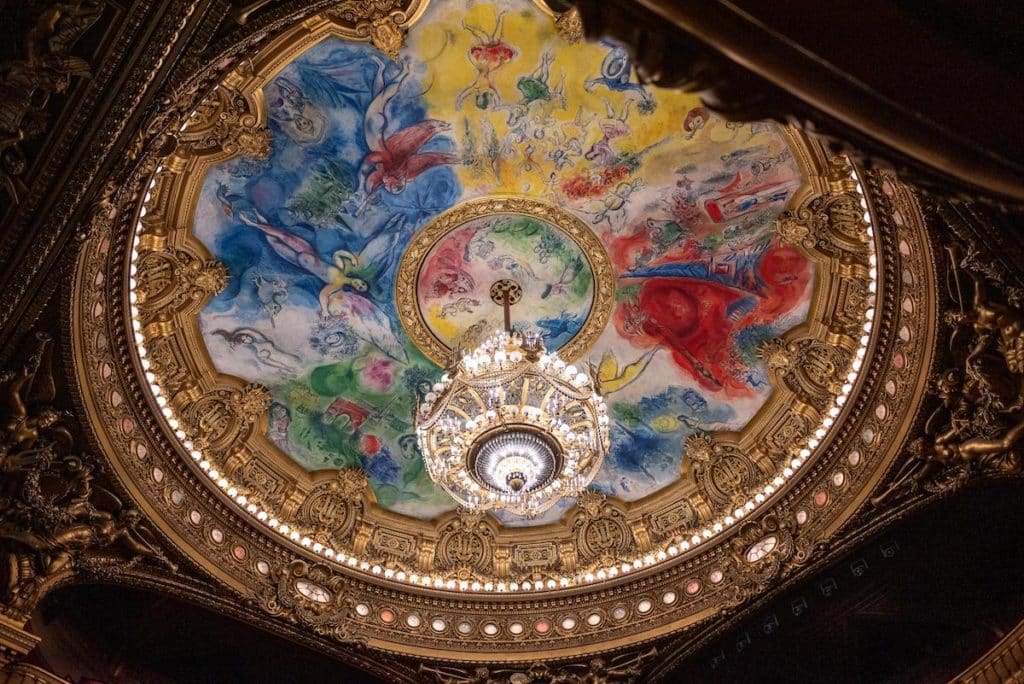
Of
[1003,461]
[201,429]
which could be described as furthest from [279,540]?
[1003,461]

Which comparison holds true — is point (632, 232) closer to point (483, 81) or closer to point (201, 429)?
point (483, 81)

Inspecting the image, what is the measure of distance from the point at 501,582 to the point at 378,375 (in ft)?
11.2

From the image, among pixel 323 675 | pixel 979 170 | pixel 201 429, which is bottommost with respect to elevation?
pixel 979 170

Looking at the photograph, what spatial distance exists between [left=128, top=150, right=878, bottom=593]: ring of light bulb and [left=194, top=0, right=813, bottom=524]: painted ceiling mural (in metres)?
0.99

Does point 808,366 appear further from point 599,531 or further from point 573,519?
point 573,519

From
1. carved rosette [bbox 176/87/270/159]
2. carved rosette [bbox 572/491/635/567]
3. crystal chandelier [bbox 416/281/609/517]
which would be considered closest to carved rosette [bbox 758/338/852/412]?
crystal chandelier [bbox 416/281/609/517]

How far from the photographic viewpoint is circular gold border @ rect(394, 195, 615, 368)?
11852 millimetres

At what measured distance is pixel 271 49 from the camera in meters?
9.50

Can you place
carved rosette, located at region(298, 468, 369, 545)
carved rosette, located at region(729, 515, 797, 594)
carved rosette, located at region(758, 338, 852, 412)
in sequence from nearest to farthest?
1. carved rosette, located at region(729, 515, 797, 594)
2. carved rosette, located at region(758, 338, 852, 412)
3. carved rosette, located at region(298, 468, 369, 545)

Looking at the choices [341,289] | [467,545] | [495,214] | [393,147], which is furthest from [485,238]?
[467,545]

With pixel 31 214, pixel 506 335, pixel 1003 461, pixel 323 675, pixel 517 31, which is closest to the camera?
pixel 31 214

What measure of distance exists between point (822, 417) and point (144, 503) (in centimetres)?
835

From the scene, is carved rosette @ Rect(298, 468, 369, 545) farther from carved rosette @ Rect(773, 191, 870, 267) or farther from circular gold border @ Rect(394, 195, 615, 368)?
carved rosette @ Rect(773, 191, 870, 267)

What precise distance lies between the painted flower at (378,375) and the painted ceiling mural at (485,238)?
0.13 ft
